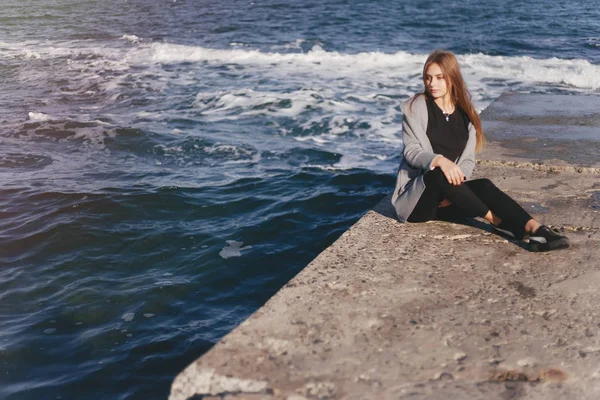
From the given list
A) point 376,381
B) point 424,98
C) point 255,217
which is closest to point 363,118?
point 255,217

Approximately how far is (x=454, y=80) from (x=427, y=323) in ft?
6.12

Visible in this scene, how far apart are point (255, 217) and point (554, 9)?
21030mm

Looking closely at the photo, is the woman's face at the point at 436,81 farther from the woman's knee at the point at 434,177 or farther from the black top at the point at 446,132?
the woman's knee at the point at 434,177

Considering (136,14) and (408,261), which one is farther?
(136,14)

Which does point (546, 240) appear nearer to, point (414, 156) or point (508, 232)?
point (508, 232)

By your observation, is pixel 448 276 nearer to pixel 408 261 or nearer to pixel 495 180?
pixel 408 261

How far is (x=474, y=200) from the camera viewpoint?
4469 millimetres

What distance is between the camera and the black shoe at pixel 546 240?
13.9 ft

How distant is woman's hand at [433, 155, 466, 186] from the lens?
4.42 m

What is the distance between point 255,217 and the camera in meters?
7.40

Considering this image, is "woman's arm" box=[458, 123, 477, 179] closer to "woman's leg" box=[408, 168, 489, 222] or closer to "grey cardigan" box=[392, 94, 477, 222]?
"grey cardigan" box=[392, 94, 477, 222]

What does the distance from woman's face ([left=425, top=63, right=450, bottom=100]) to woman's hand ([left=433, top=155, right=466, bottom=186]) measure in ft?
1.61

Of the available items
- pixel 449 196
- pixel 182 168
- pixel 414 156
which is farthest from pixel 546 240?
pixel 182 168

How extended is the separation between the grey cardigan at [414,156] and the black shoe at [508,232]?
0.41 metres
